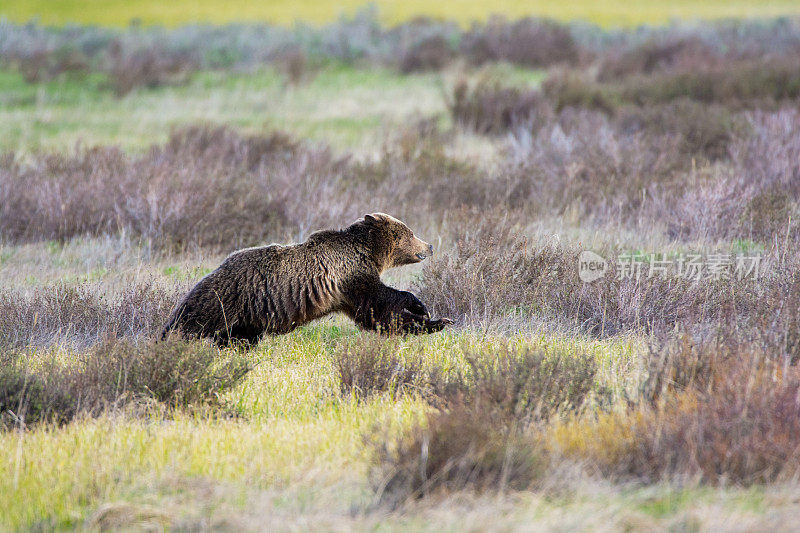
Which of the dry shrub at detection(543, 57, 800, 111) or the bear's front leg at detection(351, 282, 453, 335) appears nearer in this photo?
the bear's front leg at detection(351, 282, 453, 335)

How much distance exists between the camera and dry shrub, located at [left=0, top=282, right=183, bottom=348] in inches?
247

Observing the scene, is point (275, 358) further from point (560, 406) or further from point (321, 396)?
point (560, 406)

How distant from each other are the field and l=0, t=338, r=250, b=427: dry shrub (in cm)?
2

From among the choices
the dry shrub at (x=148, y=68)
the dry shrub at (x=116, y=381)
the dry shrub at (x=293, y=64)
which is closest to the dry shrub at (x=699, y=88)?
the dry shrub at (x=293, y=64)

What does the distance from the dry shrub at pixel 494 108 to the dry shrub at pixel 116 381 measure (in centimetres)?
1165

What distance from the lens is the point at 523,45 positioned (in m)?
25.1

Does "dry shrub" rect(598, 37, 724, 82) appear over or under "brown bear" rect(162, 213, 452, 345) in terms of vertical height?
over

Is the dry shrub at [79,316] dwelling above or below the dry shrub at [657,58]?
below

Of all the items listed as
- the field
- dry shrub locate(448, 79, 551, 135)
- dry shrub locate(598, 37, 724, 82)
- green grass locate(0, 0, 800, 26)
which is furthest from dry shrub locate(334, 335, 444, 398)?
green grass locate(0, 0, 800, 26)

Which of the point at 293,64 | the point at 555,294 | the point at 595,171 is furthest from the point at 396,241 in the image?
the point at 293,64

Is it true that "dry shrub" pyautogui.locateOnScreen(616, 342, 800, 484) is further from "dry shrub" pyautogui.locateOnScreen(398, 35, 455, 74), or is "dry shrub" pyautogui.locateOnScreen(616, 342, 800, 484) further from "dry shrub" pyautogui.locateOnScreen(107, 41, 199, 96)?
"dry shrub" pyautogui.locateOnScreen(398, 35, 455, 74)

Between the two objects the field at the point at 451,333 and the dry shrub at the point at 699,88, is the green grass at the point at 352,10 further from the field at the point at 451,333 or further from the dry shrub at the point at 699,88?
the field at the point at 451,333

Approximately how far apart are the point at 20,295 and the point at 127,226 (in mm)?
2558

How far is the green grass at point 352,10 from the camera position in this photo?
4819 centimetres
